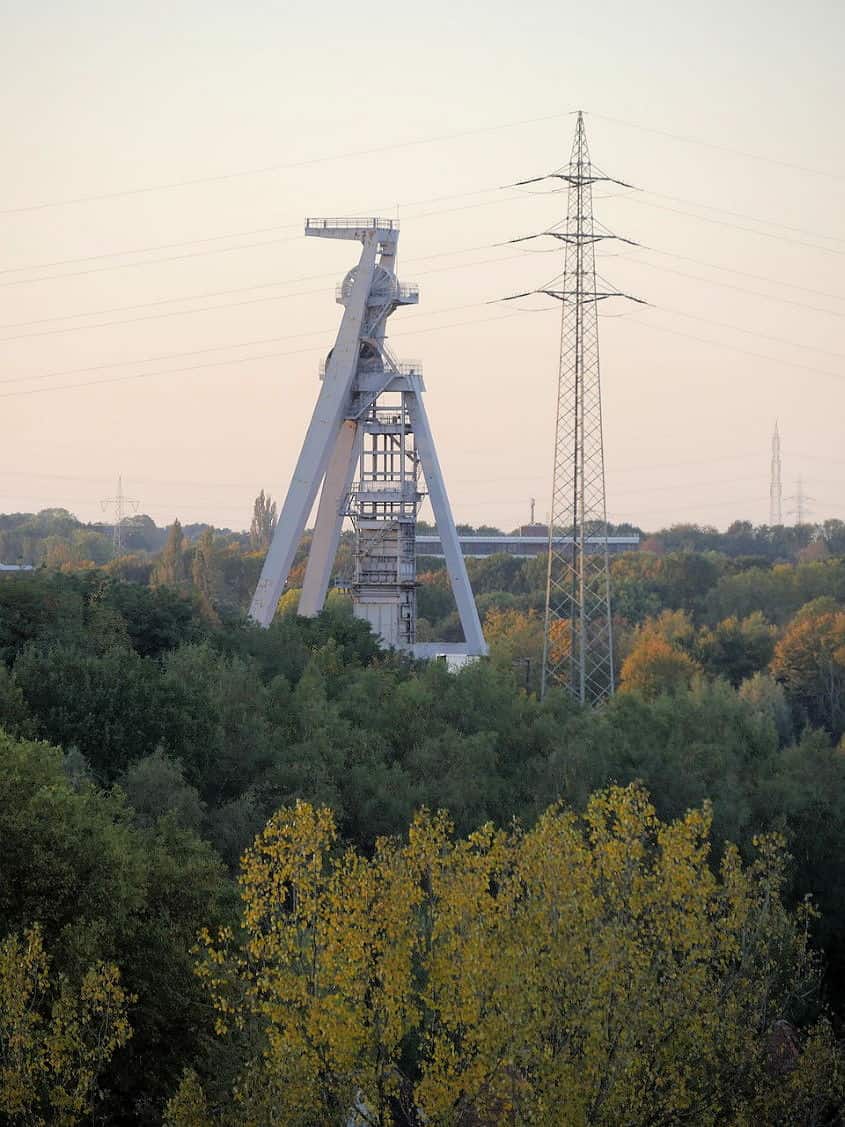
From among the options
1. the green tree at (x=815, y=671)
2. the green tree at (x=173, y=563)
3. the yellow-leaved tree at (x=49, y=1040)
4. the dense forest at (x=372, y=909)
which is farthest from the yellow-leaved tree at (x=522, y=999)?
the green tree at (x=173, y=563)

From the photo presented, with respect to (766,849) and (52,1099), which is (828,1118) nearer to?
(766,849)

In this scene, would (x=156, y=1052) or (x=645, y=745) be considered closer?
(x=156, y=1052)

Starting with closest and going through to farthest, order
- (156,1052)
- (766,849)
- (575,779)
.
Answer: (766,849) < (156,1052) < (575,779)

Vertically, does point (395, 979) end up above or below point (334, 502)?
below

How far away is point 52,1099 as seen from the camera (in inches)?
627

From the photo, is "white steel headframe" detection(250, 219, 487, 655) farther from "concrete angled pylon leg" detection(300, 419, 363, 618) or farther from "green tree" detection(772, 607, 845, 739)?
"green tree" detection(772, 607, 845, 739)

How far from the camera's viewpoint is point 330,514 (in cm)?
4172

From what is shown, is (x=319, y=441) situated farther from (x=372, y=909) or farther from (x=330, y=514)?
(x=372, y=909)

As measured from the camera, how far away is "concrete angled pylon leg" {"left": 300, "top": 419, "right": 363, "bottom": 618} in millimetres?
41719

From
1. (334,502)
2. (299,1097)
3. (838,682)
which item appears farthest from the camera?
(838,682)

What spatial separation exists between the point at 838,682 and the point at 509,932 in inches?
2180

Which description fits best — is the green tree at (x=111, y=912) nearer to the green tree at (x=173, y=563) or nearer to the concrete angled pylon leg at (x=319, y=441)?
the concrete angled pylon leg at (x=319, y=441)

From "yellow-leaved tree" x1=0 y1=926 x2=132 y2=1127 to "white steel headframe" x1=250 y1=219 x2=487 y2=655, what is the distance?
954 inches

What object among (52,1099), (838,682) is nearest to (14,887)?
(52,1099)
